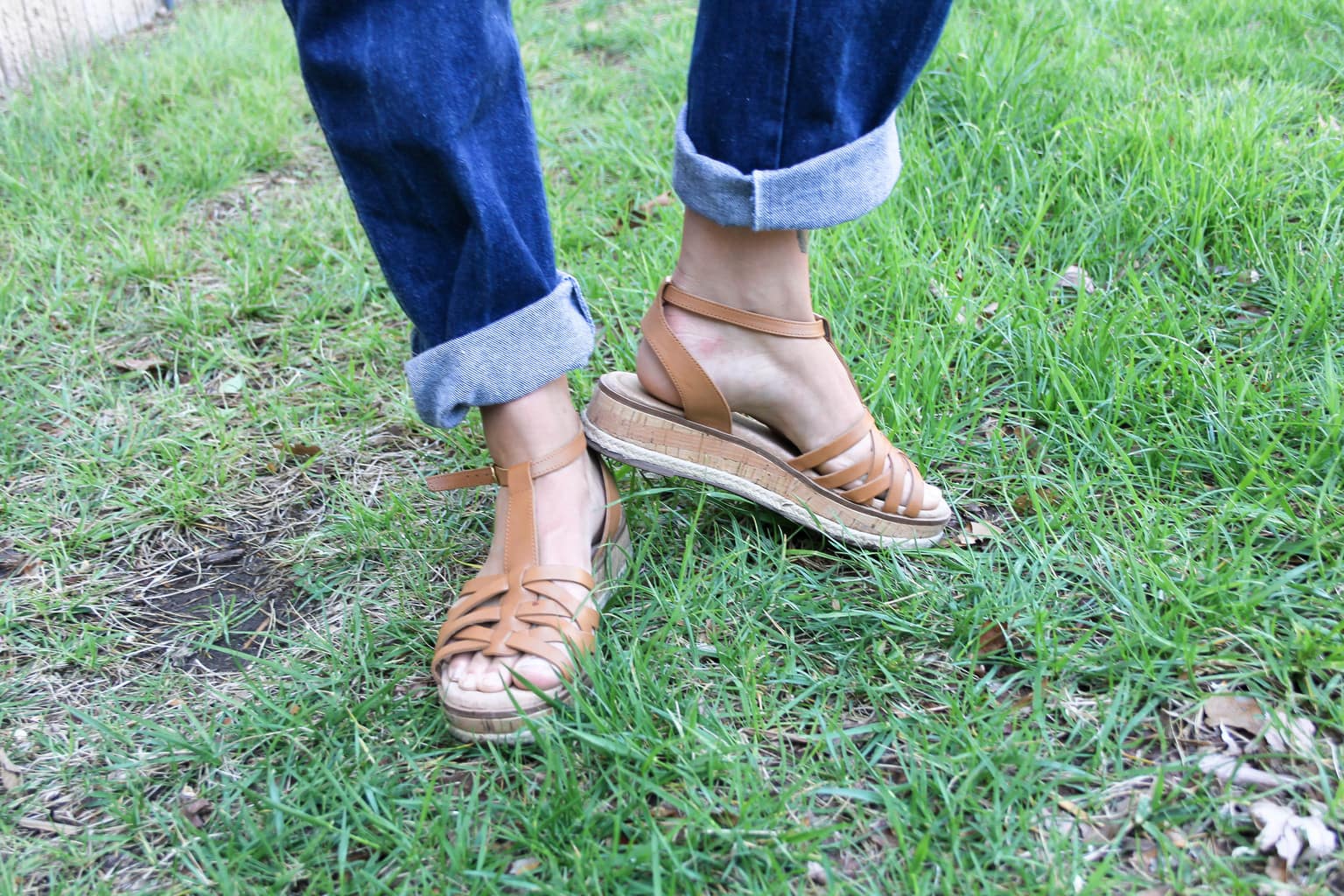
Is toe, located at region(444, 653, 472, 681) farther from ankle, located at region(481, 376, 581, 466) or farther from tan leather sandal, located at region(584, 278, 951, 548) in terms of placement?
tan leather sandal, located at region(584, 278, 951, 548)

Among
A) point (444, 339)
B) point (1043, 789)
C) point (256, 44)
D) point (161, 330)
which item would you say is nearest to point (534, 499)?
point (444, 339)

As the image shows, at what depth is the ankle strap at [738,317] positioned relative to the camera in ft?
4.27

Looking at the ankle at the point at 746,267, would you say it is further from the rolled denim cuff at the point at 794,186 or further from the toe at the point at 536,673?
the toe at the point at 536,673

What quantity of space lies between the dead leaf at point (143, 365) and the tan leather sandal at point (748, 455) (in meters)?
1.19

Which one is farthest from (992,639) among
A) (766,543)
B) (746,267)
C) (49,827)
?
(49,827)

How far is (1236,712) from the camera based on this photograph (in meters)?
1.12

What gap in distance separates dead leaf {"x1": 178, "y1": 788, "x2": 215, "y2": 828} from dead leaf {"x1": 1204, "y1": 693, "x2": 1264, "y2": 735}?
122 cm

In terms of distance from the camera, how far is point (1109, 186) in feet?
6.78

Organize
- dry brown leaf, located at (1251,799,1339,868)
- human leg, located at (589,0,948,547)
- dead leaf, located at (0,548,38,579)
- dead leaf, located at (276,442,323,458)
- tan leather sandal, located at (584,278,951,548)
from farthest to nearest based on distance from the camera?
dead leaf, located at (276,442,323,458) < dead leaf, located at (0,548,38,579) < tan leather sandal, located at (584,278,951,548) < human leg, located at (589,0,948,547) < dry brown leaf, located at (1251,799,1339,868)

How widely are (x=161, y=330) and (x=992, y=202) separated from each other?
1.91m

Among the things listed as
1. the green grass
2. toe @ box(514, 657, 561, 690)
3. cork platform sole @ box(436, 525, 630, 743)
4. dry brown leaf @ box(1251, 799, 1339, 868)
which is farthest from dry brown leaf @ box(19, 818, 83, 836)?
dry brown leaf @ box(1251, 799, 1339, 868)

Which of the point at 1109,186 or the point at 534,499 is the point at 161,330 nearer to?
the point at 534,499

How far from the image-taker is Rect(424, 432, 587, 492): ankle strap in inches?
49.3

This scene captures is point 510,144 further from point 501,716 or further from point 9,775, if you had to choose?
point 9,775
